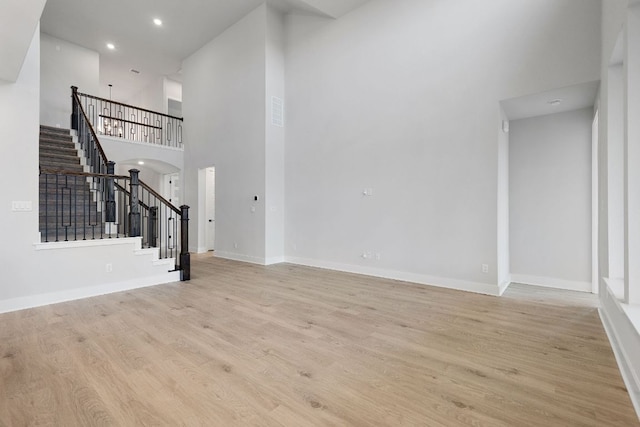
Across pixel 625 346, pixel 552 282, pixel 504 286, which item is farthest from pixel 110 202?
pixel 552 282

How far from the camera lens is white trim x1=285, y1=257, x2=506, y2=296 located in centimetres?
445

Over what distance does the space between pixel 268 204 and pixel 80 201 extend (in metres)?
3.50

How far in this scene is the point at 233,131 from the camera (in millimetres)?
7461

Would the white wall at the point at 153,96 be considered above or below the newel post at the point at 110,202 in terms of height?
above

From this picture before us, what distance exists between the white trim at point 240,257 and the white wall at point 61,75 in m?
5.89

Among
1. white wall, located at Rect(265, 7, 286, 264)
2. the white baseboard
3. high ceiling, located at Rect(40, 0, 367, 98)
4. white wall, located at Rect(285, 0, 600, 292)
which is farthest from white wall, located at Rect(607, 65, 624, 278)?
white wall, located at Rect(265, 7, 286, 264)

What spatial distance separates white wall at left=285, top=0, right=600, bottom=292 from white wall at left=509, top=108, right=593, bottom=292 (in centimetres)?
119

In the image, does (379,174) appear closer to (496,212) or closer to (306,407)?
(496,212)

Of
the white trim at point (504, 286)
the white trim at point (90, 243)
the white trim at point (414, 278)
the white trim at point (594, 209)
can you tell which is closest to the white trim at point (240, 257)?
the white trim at point (414, 278)

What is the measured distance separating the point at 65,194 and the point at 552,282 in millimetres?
8572

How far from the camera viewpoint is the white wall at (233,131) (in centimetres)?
686

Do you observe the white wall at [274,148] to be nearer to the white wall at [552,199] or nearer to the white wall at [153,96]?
the white wall at [552,199]

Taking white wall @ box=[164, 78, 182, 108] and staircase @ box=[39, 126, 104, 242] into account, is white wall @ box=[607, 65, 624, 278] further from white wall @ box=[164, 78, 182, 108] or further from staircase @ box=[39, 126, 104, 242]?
white wall @ box=[164, 78, 182, 108]

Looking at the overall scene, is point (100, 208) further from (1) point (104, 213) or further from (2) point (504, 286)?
(2) point (504, 286)
